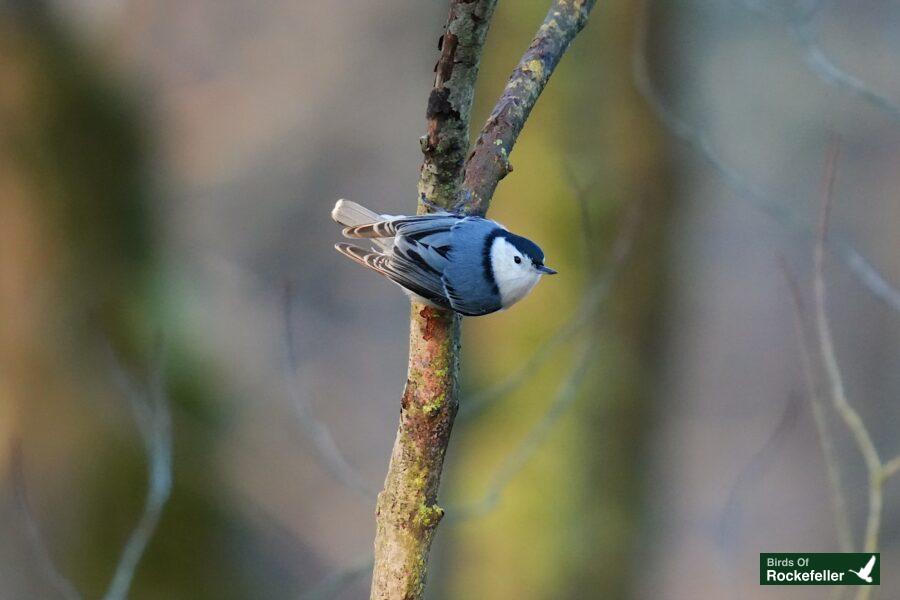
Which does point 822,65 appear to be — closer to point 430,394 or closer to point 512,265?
point 512,265

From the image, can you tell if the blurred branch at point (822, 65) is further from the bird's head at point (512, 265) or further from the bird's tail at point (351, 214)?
the bird's tail at point (351, 214)

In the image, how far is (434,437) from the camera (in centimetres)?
129

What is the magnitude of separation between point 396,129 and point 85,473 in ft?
7.43

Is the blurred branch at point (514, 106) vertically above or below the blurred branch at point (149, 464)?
above

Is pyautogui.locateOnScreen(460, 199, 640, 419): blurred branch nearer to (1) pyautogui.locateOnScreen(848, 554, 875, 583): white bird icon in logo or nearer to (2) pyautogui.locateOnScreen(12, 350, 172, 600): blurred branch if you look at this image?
(2) pyautogui.locateOnScreen(12, 350, 172, 600): blurred branch

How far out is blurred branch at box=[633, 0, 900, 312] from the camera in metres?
1.69

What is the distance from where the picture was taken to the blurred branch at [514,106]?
4.76 feet

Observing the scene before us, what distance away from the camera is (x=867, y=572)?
2.10 metres

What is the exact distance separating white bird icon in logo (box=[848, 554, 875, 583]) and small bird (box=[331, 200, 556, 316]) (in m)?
1.15

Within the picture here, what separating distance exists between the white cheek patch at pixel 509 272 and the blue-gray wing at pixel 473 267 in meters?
0.02

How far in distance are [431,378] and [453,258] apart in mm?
389

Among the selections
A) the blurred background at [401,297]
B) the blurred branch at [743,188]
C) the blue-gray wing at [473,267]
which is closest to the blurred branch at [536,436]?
the blurred background at [401,297]

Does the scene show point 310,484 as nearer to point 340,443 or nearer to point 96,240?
point 340,443

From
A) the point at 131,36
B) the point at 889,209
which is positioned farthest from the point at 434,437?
the point at 889,209
